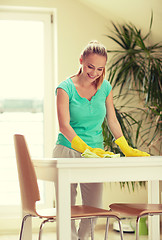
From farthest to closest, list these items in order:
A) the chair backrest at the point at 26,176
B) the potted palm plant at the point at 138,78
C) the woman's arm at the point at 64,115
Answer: the potted palm plant at the point at 138,78 → the woman's arm at the point at 64,115 → the chair backrest at the point at 26,176

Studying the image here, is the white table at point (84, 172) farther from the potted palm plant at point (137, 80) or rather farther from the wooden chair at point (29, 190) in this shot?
the potted palm plant at point (137, 80)

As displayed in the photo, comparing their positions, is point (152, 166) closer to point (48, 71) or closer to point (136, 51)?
point (136, 51)

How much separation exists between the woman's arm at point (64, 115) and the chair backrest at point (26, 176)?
11.9 inches

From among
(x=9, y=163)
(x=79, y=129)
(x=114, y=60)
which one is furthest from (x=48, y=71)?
(x=79, y=129)

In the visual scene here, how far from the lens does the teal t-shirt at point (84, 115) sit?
2.66 metres

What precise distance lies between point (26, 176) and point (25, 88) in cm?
248

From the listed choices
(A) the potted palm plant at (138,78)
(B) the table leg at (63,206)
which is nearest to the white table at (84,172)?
(B) the table leg at (63,206)

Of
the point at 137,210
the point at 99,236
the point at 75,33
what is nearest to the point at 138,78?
the point at 75,33

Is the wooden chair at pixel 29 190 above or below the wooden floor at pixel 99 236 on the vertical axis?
above

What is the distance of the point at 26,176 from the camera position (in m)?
2.33

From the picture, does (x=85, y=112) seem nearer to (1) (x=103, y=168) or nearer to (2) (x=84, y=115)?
(2) (x=84, y=115)

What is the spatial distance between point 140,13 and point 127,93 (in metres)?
0.84

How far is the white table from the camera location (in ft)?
6.84

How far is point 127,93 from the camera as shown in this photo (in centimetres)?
468
